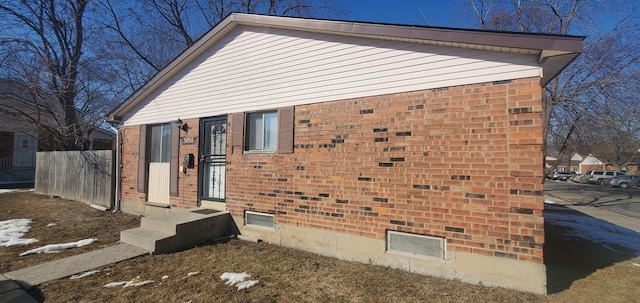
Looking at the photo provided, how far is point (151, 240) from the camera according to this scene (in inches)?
213

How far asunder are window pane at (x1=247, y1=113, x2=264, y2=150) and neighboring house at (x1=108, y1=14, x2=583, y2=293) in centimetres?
3

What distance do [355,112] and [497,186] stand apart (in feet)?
7.88

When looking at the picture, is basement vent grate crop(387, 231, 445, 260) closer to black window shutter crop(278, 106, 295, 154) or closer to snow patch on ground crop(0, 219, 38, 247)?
black window shutter crop(278, 106, 295, 154)

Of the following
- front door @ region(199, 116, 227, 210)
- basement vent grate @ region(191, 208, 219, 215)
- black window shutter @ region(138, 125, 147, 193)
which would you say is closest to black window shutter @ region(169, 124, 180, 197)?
front door @ region(199, 116, 227, 210)

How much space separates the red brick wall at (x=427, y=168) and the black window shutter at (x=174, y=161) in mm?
3426

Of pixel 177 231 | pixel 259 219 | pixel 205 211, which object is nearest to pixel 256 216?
pixel 259 219

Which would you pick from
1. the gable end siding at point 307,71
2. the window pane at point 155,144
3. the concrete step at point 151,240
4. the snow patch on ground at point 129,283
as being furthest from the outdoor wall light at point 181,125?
the snow patch on ground at point 129,283

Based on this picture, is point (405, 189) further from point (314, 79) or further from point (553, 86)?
point (553, 86)

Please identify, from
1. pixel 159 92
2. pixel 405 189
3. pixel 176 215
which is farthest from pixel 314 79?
pixel 159 92

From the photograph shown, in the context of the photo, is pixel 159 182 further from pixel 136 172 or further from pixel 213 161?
pixel 213 161

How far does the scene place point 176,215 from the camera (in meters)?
6.40

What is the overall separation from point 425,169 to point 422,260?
1340 millimetres

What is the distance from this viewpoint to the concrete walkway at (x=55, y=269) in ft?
12.5

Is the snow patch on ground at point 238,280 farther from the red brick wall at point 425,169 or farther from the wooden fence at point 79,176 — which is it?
the wooden fence at point 79,176
